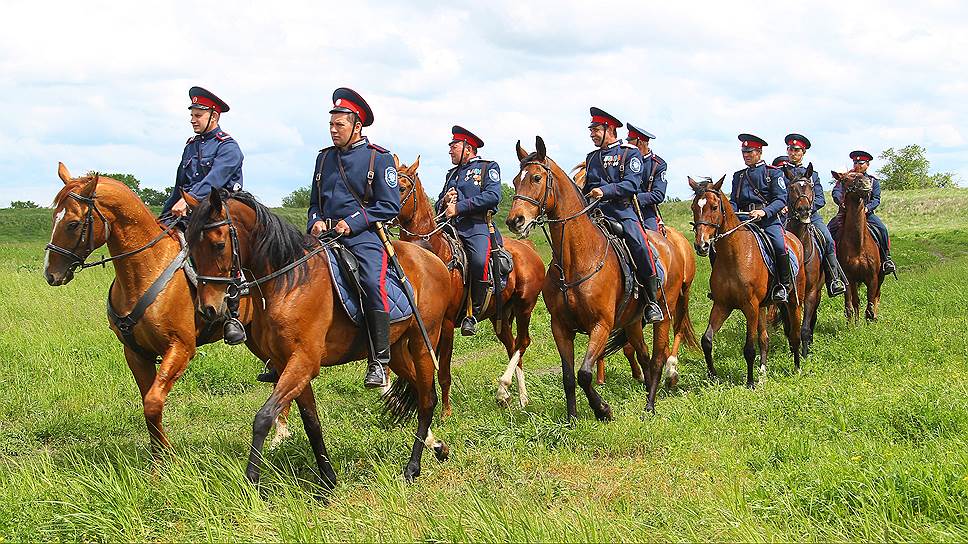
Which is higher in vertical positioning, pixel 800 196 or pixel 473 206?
pixel 800 196

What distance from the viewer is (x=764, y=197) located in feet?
40.4

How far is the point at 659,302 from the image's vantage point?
409 inches

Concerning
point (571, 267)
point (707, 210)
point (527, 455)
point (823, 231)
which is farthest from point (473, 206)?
point (823, 231)

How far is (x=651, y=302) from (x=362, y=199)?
402cm

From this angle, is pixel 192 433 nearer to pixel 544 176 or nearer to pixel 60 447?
pixel 60 447

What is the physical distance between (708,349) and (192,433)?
252 inches

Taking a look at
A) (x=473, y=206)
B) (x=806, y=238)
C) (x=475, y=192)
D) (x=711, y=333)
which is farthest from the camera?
(x=806, y=238)

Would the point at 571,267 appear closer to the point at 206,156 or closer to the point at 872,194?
the point at 206,156

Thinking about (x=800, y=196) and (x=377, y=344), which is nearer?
(x=377, y=344)

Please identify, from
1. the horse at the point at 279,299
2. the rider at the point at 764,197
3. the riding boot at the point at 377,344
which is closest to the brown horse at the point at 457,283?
the riding boot at the point at 377,344

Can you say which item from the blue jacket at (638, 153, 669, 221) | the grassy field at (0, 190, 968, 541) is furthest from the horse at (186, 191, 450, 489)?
the blue jacket at (638, 153, 669, 221)

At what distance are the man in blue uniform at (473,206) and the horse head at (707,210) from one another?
2.51 metres

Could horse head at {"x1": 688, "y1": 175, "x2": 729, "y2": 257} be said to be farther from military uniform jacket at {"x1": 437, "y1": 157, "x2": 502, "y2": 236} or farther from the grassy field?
military uniform jacket at {"x1": 437, "y1": 157, "x2": 502, "y2": 236}

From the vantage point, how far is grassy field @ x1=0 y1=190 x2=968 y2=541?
5.02 metres
